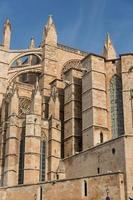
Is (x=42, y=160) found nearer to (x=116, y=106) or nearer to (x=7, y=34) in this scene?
(x=116, y=106)

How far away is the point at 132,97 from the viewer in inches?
1089

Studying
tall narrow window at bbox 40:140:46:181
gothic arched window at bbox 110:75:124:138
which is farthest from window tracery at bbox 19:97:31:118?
gothic arched window at bbox 110:75:124:138

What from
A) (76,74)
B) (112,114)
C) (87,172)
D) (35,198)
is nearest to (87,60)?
(76,74)

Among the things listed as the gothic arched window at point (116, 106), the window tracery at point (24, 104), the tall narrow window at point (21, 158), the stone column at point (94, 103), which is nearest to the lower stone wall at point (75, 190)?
the tall narrow window at point (21, 158)

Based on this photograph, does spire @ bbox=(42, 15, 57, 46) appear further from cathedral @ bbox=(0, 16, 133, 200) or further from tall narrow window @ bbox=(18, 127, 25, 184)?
tall narrow window @ bbox=(18, 127, 25, 184)

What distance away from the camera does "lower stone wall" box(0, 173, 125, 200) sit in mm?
20222

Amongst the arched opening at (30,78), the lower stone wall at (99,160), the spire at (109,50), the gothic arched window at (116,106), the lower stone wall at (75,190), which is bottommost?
the lower stone wall at (75,190)

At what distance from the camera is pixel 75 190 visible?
2142 cm

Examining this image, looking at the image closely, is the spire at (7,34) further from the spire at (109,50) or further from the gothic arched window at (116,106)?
the gothic arched window at (116,106)

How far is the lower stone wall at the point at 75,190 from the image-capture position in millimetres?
20222

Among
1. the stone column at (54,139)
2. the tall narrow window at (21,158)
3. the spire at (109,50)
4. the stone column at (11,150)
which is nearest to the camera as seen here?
the stone column at (11,150)

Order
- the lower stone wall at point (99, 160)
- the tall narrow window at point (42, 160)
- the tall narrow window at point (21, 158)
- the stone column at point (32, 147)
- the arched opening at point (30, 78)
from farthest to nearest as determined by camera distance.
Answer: the arched opening at point (30, 78)
the tall narrow window at point (42, 160)
the tall narrow window at point (21, 158)
the stone column at point (32, 147)
the lower stone wall at point (99, 160)

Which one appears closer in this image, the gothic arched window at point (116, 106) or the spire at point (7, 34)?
the gothic arched window at point (116, 106)

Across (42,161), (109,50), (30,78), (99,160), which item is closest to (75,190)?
(99,160)
